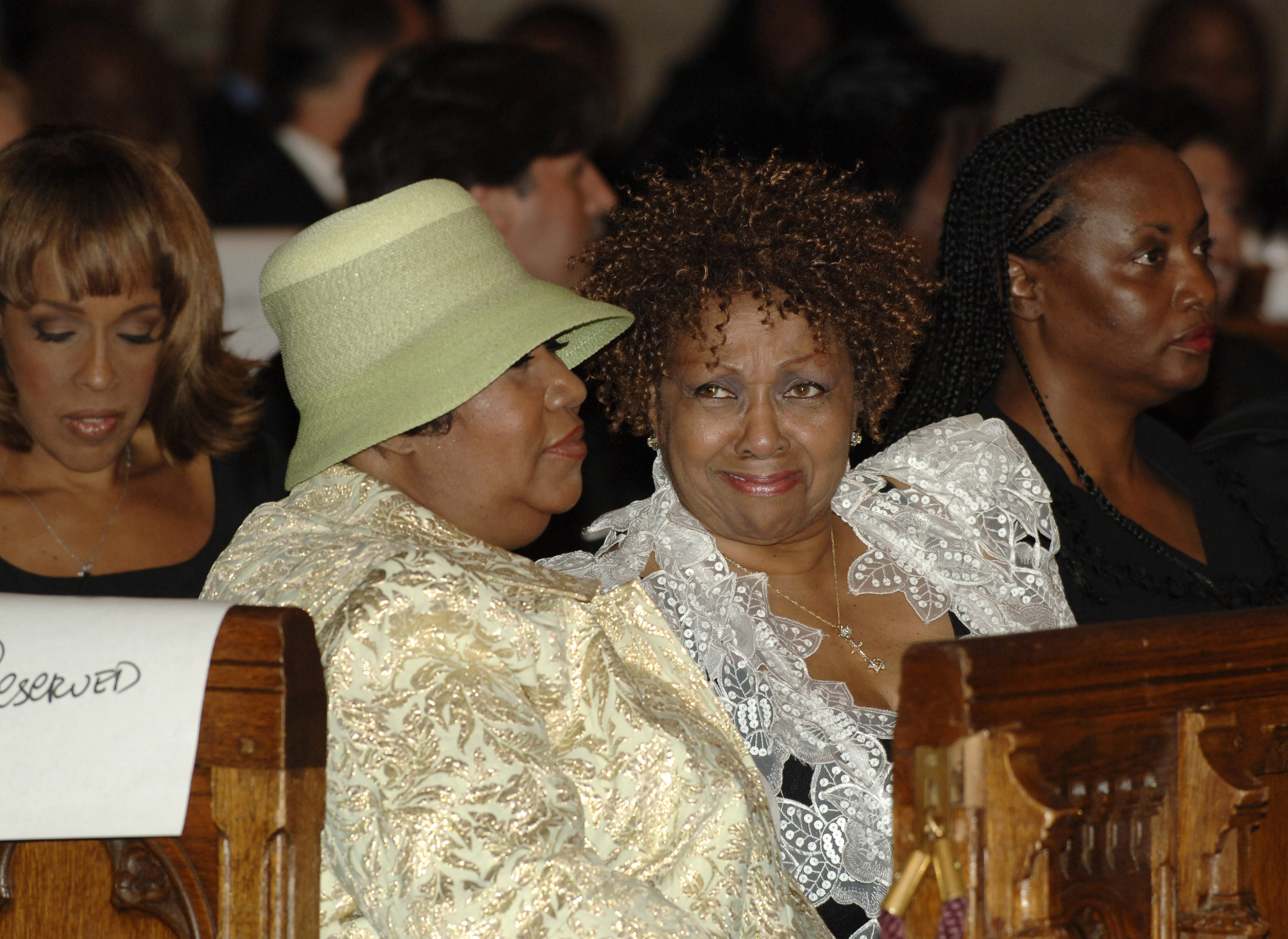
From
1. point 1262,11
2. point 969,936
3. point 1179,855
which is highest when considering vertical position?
point 1262,11

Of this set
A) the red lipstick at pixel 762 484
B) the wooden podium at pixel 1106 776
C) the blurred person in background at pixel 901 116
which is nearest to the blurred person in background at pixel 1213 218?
the blurred person in background at pixel 901 116

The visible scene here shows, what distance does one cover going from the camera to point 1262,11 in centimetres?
759

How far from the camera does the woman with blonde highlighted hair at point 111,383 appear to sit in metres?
2.34

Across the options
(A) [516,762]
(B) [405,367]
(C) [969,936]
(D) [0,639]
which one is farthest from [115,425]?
(C) [969,936]

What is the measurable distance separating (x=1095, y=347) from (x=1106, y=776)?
3.99ft

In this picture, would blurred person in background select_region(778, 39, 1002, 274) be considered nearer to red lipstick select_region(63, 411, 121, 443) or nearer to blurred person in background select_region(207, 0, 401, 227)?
blurred person in background select_region(207, 0, 401, 227)

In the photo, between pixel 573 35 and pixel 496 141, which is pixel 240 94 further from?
pixel 496 141

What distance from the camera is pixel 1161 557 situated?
266 centimetres

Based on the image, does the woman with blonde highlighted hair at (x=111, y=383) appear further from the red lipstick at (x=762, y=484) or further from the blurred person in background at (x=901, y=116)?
the blurred person in background at (x=901, y=116)

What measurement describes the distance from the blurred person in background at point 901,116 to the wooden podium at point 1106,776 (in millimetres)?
2486

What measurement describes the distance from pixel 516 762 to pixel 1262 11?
7.31 metres

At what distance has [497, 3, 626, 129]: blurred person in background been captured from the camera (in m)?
6.38

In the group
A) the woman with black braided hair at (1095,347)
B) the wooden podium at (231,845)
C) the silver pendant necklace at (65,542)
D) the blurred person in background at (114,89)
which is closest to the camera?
the wooden podium at (231,845)

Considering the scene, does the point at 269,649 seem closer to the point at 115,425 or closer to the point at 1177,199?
the point at 115,425
